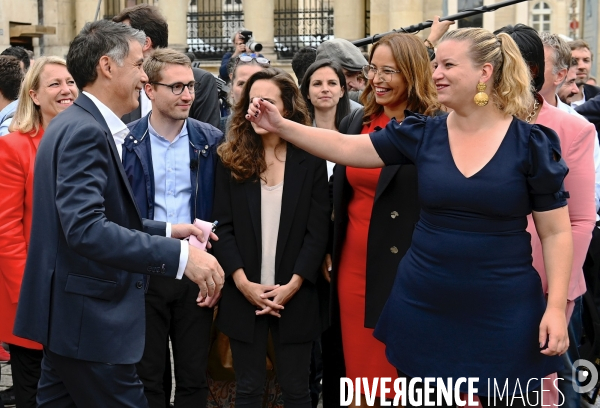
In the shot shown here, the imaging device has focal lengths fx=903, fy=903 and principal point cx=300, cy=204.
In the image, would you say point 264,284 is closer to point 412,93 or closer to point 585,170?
point 412,93

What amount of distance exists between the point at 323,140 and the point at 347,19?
22.3 meters

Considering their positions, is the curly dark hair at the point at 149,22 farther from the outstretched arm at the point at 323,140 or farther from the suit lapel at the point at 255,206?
the outstretched arm at the point at 323,140

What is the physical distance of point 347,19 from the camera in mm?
25828

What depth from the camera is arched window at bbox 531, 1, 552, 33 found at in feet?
173

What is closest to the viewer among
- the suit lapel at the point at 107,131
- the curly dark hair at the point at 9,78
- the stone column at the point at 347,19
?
the suit lapel at the point at 107,131

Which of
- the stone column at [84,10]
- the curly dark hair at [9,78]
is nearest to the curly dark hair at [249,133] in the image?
the curly dark hair at [9,78]

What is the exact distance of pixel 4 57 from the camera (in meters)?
7.40

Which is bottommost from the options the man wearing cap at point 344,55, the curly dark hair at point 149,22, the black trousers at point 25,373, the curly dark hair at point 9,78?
the black trousers at point 25,373

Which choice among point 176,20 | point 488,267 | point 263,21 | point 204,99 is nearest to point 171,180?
point 204,99

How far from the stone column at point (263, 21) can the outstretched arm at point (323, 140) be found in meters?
22.0

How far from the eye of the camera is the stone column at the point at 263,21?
2580 cm

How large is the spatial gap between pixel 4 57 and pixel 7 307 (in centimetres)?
294

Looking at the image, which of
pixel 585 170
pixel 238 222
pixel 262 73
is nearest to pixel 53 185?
pixel 238 222

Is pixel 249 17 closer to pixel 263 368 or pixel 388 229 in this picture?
pixel 263 368
